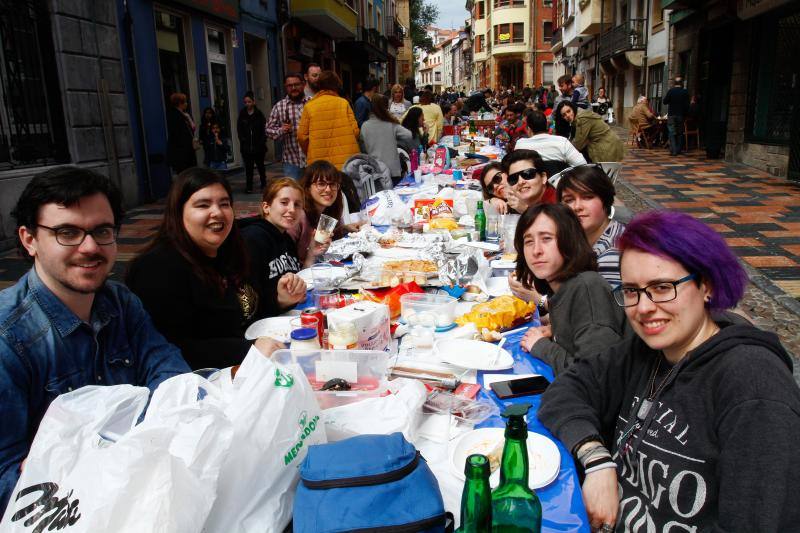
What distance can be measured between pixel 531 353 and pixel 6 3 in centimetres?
710

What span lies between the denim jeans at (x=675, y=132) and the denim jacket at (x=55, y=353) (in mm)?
15224

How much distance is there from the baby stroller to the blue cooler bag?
17.5 feet

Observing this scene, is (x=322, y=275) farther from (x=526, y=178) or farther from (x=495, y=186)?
(x=495, y=186)

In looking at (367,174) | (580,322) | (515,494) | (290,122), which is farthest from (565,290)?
(290,122)

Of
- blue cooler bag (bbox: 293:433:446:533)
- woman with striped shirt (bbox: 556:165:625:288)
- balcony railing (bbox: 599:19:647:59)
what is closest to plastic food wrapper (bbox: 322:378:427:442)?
blue cooler bag (bbox: 293:433:446:533)

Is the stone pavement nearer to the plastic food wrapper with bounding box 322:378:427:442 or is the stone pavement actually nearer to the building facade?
the plastic food wrapper with bounding box 322:378:427:442

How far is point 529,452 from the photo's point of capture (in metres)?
1.60

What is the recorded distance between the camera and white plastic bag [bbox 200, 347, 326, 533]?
118cm

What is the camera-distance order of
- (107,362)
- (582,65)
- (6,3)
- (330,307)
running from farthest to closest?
(582,65), (6,3), (330,307), (107,362)

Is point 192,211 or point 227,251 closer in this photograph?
point 192,211

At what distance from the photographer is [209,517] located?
1153 mm

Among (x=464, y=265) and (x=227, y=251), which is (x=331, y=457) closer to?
(x=227, y=251)

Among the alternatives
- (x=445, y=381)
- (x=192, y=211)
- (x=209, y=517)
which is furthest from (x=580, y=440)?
(x=192, y=211)

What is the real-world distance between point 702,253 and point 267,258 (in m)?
2.36
